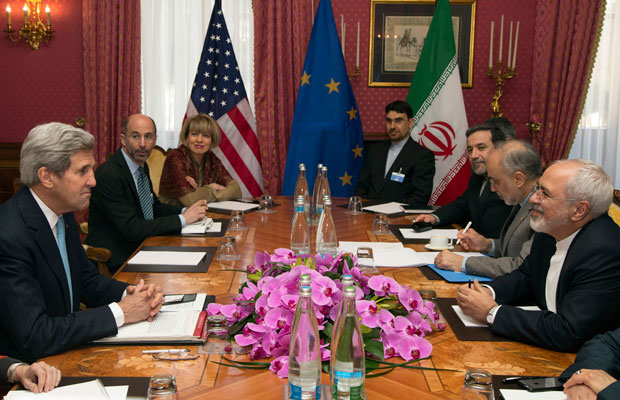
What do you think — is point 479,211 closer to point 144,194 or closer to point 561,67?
point 144,194

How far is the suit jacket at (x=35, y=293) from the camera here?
5.31 ft

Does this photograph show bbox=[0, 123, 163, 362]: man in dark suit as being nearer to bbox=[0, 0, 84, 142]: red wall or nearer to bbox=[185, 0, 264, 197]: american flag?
bbox=[185, 0, 264, 197]: american flag

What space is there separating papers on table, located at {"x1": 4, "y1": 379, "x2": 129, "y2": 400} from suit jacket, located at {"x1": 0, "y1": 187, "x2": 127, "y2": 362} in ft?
0.81

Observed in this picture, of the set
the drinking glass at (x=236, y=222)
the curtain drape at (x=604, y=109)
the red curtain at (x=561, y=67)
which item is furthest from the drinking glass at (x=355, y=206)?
the curtain drape at (x=604, y=109)

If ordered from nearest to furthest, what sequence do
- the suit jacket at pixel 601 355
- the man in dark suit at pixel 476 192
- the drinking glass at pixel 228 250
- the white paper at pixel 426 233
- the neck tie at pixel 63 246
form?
1. the suit jacket at pixel 601 355
2. the neck tie at pixel 63 246
3. the drinking glass at pixel 228 250
4. the white paper at pixel 426 233
5. the man in dark suit at pixel 476 192

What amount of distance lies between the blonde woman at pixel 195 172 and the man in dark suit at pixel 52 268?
191 centimetres

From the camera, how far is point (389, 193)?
15.6 feet

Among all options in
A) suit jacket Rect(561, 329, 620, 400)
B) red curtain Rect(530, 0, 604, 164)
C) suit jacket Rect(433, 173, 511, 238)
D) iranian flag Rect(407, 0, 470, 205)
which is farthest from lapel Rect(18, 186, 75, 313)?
red curtain Rect(530, 0, 604, 164)

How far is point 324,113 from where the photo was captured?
535 centimetres

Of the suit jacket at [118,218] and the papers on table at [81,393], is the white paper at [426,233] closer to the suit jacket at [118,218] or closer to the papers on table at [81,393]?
the suit jacket at [118,218]

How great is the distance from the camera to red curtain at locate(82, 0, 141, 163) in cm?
546

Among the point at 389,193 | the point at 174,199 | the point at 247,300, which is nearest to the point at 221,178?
the point at 174,199

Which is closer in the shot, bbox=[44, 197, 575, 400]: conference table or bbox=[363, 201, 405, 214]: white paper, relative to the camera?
bbox=[44, 197, 575, 400]: conference table

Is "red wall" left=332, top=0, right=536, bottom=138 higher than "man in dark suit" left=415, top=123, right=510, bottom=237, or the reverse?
"red wall" left=332, top=0, right=536, bottom=138
